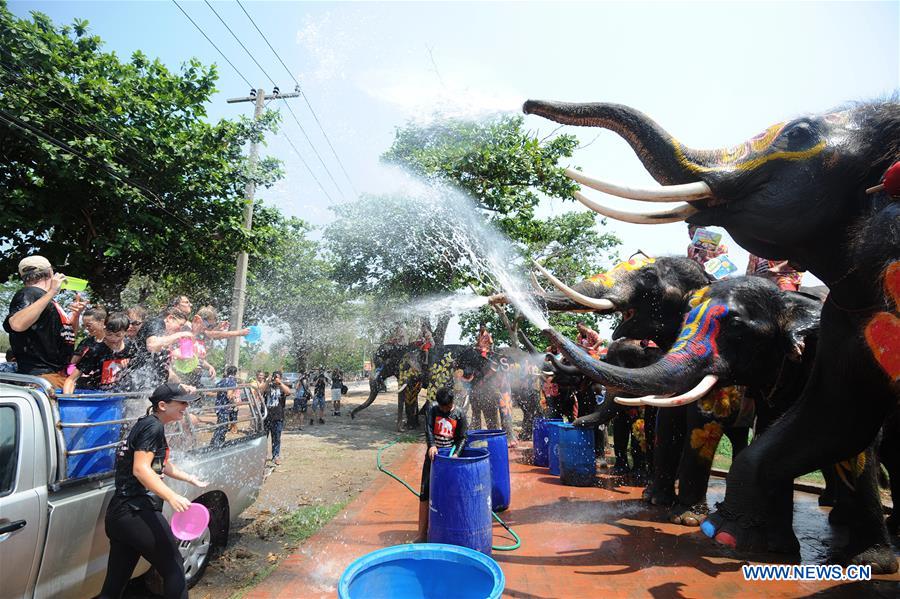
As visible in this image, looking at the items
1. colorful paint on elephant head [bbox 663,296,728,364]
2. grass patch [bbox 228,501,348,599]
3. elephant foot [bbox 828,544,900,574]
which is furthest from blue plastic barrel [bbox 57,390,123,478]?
elephant foot [bbox 828,544,900,574]

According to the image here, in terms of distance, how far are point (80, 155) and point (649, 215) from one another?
32.9ft

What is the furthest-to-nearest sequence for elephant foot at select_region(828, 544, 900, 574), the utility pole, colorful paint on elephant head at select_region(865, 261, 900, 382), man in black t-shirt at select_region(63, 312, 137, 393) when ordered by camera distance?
the utility pole
man in black t-shirt at select_region(63, 312, 137, 393)
elephant foot at select_region(828, 544, 900, 574)
colorful paint on elephant head at select_region(865, 261, 900, 382)

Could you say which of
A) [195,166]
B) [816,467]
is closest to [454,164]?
[195,166]

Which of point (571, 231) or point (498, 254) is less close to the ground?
point (571, 231)

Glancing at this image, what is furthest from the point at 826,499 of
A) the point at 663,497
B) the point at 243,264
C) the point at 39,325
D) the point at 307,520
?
the point at 243,264

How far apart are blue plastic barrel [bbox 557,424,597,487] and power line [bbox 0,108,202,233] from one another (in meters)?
9.30

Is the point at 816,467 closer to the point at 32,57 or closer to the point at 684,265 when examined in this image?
the point at 684,265

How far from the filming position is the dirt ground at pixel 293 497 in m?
4.47

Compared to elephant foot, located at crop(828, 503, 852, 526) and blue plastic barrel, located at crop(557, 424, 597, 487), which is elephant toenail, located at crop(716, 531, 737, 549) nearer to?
elephant foot, located at crop(828, 503, 852, 526)

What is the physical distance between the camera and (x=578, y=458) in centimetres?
768

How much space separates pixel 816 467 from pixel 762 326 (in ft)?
4.92

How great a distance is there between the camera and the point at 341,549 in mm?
5043

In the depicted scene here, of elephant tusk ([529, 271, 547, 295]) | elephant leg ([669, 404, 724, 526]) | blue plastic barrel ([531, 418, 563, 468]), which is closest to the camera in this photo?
elephant leg ([669, 404, 724, 526])

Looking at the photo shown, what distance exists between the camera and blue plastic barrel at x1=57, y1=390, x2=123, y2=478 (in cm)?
328
